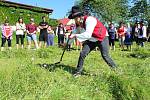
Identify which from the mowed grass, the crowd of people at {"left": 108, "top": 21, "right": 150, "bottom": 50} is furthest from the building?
the mowed grass

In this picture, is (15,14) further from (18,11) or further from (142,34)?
(142,34)

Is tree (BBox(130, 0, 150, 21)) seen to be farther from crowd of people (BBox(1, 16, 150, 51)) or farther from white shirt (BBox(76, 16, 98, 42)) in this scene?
white shirt (BBox(76, 16, 98, 42))

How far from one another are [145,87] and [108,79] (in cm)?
82

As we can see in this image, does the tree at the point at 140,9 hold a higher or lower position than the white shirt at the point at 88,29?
higher

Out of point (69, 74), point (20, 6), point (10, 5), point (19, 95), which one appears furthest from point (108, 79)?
point (20, 6)

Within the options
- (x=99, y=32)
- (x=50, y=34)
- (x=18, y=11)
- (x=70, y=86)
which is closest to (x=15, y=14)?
(x=18, y=11)

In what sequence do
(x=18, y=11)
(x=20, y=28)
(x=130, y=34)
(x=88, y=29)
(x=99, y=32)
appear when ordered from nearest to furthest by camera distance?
1. (x=88, y=29)
2. (x=99, y=32)
3. (x=20, y=28)
4. (x=130, y=34)
5. (x=18, y=11)

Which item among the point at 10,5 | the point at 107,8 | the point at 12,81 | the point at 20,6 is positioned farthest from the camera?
the point at 107,8

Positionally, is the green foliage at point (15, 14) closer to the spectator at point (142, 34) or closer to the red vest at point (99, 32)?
the spectator at point (142, 34)

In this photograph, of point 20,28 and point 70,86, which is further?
point 20,28

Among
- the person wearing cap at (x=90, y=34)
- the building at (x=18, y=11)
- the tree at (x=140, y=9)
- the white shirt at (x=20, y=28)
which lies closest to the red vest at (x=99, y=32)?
the person wearing cap at (x=90, y=34)

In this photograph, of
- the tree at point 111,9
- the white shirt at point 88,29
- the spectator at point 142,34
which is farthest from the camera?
the tree at point 111,9

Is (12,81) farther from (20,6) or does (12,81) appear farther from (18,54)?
(20,6)

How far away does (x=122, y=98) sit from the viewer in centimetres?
741
